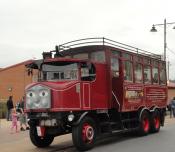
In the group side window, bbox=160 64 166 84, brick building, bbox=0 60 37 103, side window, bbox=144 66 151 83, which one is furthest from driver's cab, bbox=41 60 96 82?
brick building, bbox=0 60 37 103

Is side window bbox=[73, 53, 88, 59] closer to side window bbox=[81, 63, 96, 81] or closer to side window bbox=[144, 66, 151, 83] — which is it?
side window bbox=[81, 63, 96, 81]

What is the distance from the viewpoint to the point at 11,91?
6059cm

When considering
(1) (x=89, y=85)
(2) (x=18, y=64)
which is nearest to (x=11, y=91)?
(2) (x=18, y=64)

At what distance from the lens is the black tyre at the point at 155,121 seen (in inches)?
816

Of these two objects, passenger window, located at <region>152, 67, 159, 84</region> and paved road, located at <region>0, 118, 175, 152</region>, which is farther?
passenger window, located at <region>152, 67, 159, 84</region>

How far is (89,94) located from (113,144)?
7.28 ft

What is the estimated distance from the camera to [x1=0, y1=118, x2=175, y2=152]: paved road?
51.5 feet

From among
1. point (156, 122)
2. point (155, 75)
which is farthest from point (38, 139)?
point (155, 75)

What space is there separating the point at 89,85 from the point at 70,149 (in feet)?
7.24

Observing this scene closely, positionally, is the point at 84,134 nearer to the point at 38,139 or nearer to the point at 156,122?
the point at 38,139

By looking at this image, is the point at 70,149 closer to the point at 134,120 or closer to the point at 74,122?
the point at 74,122

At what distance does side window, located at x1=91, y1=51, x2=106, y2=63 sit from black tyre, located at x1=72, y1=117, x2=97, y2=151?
2.50 metres

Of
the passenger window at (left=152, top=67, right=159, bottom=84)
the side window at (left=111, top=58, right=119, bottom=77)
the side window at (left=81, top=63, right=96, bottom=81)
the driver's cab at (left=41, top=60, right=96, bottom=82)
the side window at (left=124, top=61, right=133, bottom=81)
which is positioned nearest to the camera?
the driver's cab at (left=41, top=60, right=96, bottom=82)

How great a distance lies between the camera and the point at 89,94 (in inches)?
637
